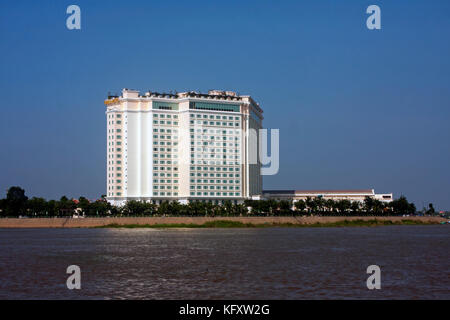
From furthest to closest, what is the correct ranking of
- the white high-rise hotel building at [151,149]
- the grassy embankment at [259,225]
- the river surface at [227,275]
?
the white high-rise hotel building at [151,149] → the grassy embankment at [259,225] → the river surface at [227,275]

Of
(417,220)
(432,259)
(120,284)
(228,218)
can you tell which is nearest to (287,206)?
(228,218)

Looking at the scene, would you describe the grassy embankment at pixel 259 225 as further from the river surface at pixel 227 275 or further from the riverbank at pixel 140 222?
the river surface at pixel 227 275

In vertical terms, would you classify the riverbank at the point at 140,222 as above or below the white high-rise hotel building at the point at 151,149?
below

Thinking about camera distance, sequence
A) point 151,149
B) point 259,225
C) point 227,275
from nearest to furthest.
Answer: point 227,275 → point 259,225 → point 151,149

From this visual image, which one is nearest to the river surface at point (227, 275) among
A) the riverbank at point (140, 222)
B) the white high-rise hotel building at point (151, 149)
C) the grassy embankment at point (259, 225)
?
the grassy embankment at point (259, 225)

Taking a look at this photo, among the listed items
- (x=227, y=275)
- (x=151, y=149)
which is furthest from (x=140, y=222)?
(x=227, y=275)

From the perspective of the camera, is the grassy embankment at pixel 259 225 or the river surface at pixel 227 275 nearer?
the river surface at pixel 227 275

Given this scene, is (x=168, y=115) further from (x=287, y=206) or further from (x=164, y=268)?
(x=164, y=268)

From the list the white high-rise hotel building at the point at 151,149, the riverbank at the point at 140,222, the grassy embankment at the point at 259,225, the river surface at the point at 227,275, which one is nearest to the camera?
the river surface at the point at 227,275

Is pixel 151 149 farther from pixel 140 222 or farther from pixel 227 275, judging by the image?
pixel 227 275

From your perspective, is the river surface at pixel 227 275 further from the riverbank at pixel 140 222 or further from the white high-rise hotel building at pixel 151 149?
the white high-rise hotel building at pixel 151 149

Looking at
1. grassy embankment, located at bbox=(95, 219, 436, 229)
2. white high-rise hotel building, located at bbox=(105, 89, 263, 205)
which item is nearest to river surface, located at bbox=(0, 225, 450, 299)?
grassy embankment, located at bbox=(95, 219, 436, 229)

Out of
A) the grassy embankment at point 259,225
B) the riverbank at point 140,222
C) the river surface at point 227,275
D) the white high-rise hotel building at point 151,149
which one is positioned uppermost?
the white high-rise hotel building at point 151,149
